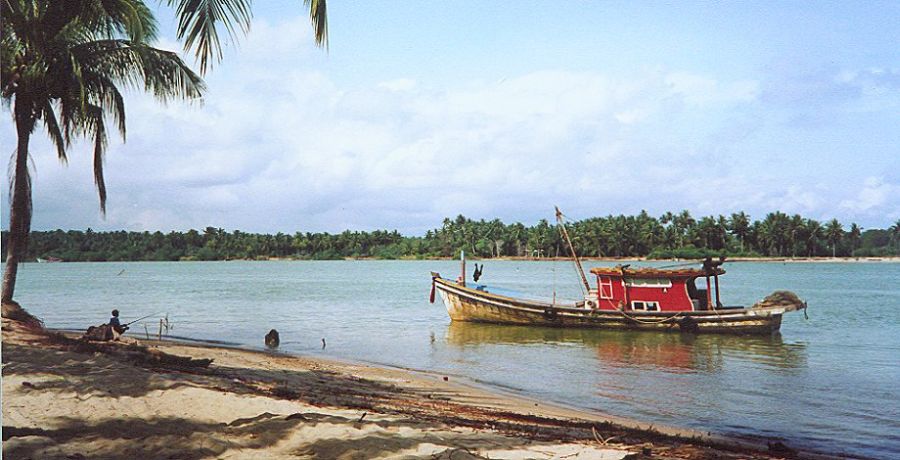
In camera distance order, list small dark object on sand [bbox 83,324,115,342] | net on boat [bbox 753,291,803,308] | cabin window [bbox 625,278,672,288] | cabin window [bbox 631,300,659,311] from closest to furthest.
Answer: small dark object on sand [bbox 83,324,115,342]
net on boat [bbox 753,291,803,308]
cabin window [bbox 625,278,672,288]
cabin window [bbox 631,300,659,311]

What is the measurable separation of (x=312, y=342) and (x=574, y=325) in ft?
34.1

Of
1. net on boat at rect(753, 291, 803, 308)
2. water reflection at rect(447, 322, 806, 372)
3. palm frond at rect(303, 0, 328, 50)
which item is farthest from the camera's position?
net on boat at rect(753, 291, 803, 308)

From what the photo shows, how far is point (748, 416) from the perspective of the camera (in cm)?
1318

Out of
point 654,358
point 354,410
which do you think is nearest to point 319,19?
point 354,410

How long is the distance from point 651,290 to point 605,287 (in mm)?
1774

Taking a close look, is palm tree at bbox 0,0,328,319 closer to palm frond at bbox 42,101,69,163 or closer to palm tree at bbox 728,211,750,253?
palm frond at bbox 42,101,69,163

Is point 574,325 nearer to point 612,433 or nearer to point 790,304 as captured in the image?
point 790,304

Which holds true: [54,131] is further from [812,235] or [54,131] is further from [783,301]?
[812,235]

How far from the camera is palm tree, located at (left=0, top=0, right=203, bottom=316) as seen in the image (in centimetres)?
1348

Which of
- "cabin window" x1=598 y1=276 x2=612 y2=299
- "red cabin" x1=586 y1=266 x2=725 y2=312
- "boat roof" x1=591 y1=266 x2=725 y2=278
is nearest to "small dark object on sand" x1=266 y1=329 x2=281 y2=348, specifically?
"boat roof" x1=591 y1=266 x2=725 y2=278

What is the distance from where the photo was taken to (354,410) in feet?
30.2

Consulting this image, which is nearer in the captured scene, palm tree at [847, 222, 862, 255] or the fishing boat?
the fishing boat

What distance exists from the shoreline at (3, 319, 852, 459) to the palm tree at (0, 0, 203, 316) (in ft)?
11.4

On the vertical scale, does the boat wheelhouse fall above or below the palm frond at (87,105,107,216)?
below
